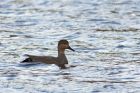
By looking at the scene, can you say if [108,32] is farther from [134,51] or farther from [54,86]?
[54,86]

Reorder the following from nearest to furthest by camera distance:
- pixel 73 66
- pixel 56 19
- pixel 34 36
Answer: pixel 73 66 → pixel 34 36 → pixel 56 19

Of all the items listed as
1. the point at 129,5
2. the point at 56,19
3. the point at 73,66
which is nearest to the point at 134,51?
the point at 73,66

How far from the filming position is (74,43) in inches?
847

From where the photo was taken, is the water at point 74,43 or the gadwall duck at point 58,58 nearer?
the water at point 74,43

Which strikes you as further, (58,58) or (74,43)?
(74,43)

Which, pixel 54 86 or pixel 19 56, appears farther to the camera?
pixel 19 56

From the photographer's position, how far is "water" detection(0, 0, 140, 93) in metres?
16.5

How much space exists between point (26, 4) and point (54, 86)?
11899 millimetres

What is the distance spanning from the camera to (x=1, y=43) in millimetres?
21219

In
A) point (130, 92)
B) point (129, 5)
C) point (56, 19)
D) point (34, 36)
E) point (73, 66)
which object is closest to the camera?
point (130, 92)

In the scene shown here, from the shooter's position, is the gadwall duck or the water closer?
the water

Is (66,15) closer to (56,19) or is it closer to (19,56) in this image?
(56,19)

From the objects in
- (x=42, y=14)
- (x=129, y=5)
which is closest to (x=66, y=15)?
(x=42, y=14)

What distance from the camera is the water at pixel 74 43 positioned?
649 inches
